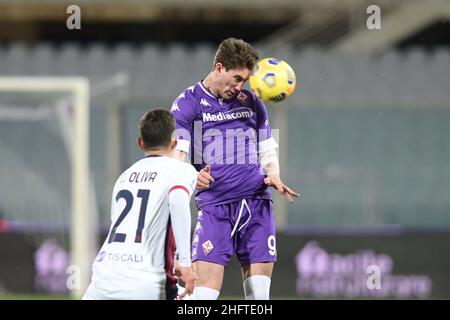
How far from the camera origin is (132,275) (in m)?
4.30

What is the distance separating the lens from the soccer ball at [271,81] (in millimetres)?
5398

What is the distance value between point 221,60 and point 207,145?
536 mm

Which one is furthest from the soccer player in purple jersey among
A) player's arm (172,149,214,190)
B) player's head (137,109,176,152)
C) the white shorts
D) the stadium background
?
the stadium background

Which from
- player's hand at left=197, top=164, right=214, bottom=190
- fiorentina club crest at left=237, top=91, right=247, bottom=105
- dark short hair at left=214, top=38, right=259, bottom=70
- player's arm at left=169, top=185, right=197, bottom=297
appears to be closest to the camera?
player's arm at left=169, top=185, right=197, bottom=297

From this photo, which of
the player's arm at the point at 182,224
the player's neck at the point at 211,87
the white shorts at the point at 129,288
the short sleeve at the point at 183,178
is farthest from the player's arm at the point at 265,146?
the white shorts at the point at 129,288

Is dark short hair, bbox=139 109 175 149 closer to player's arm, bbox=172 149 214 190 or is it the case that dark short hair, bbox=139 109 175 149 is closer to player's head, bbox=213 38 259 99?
player's arm, bbox=172 149 214 190

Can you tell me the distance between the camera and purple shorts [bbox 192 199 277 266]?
543cm

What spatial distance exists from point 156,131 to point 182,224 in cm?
49

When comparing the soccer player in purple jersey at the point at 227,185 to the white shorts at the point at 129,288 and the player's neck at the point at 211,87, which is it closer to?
the player's neck at the point at 211,87

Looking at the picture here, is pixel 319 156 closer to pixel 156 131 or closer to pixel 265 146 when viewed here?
pixel 265 146

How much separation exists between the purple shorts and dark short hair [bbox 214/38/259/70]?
2.75ft

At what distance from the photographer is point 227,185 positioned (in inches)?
215

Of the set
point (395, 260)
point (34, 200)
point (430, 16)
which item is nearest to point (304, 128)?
point (395, 260)

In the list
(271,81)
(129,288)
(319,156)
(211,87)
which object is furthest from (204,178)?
(319,156)
